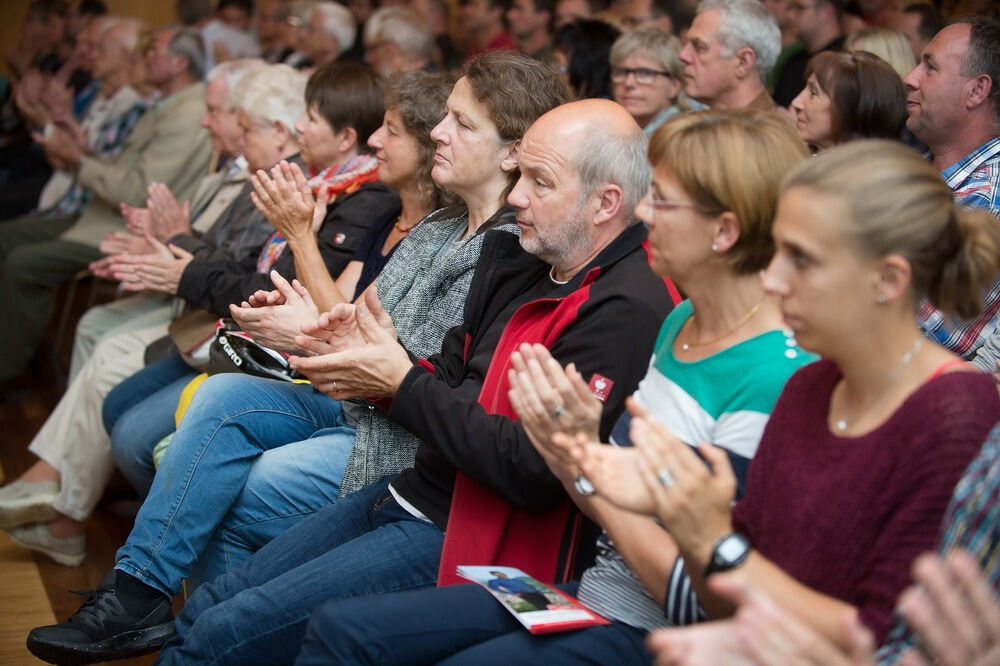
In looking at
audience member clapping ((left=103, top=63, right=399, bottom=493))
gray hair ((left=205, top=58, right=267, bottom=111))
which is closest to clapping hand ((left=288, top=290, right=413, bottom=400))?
audience member clapping ((left=103, top=63, right=399, bottom=493))

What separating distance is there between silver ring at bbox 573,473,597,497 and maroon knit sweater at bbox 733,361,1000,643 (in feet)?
0.66

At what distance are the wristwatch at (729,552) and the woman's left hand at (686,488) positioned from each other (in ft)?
0.04

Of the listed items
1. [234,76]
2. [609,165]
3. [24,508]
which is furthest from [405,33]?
[609,165]

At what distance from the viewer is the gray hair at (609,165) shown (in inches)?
76.8

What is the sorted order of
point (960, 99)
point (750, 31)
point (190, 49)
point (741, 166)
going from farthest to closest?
point (190, 49) → point (750, 31) → point (960, 99) → point (741, 166)

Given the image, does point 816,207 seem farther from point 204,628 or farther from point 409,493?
point 204,628

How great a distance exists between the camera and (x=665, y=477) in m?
1.27

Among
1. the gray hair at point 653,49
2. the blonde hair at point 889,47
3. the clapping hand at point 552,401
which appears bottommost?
the gray hair at point 653,49

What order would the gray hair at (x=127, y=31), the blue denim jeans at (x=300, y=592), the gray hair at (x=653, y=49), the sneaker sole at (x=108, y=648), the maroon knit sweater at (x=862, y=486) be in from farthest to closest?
the gray hair at (x=127, y=31)
the gray hair at (x=653, y=49)
the sneaker sole at (x=108, y=648)
the blue denim jeans at (x=300, y=592)
the maroon knit sweater at (x=862, y=486)

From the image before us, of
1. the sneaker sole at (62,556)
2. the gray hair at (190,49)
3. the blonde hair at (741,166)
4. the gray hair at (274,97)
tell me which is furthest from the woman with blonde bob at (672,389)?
the gray hair at (190,49)

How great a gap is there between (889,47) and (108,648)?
257 centimetres

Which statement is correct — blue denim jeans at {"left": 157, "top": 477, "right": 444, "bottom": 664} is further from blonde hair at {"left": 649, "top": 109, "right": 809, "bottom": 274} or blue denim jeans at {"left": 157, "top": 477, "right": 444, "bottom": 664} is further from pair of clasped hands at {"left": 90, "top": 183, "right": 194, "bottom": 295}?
pair of clasped hands at {"left": 90, "top": 183, "right": 194, "bottom": 295}

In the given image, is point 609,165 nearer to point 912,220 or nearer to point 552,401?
point 552,401

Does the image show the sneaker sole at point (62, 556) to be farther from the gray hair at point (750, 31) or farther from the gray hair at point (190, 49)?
the gray hair at point (190, 49)
